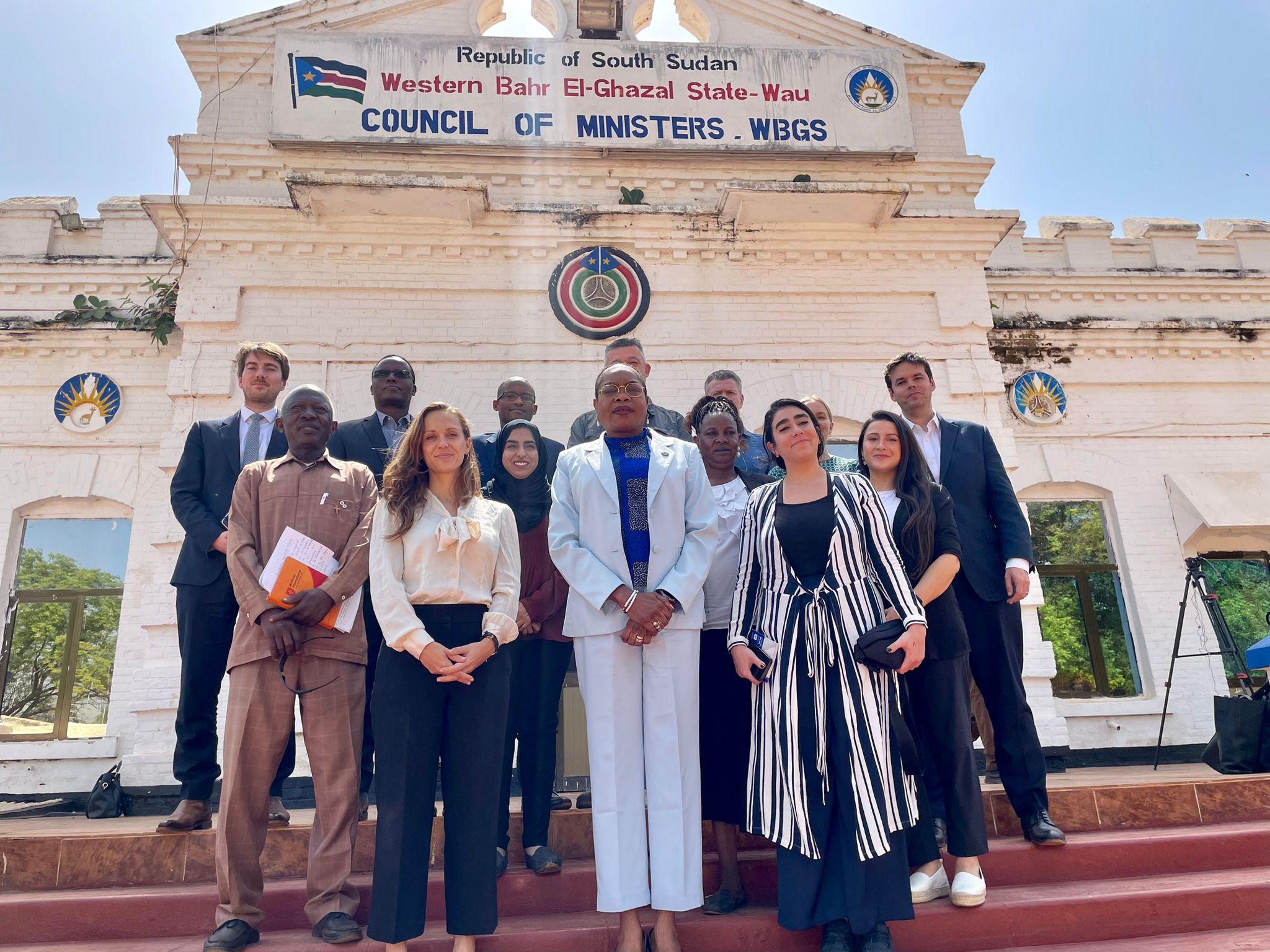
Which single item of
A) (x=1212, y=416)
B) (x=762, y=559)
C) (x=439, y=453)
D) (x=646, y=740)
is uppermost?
(x=1212, y=416)

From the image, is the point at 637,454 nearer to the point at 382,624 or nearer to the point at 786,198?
the point at 382,624

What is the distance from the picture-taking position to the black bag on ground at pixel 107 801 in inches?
212

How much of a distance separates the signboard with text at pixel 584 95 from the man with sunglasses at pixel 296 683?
17.1 ft

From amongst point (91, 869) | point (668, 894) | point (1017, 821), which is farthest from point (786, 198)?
point (91, 869)

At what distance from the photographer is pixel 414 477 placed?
3.02 m

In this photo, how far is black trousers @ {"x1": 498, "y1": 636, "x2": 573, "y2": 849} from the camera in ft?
11.1

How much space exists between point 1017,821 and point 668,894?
6.66ft

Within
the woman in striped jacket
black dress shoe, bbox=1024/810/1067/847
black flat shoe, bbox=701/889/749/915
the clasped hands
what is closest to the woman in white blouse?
the clasped hands

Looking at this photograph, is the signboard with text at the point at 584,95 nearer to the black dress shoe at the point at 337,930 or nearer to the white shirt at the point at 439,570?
the white shirt at the point at 439,570

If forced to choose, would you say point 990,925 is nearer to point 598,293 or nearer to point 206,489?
A: point 206,489

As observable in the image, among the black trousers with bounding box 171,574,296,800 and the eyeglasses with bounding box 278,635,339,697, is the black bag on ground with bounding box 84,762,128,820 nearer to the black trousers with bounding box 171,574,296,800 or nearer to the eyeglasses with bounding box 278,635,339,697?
the black trousers with bounding box 171,574,296,800

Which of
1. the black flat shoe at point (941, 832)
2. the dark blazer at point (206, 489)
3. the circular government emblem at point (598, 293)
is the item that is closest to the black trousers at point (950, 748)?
the black flat shoe at point (941, 832)

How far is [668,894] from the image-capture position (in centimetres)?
266

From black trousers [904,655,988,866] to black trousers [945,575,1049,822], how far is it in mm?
369
